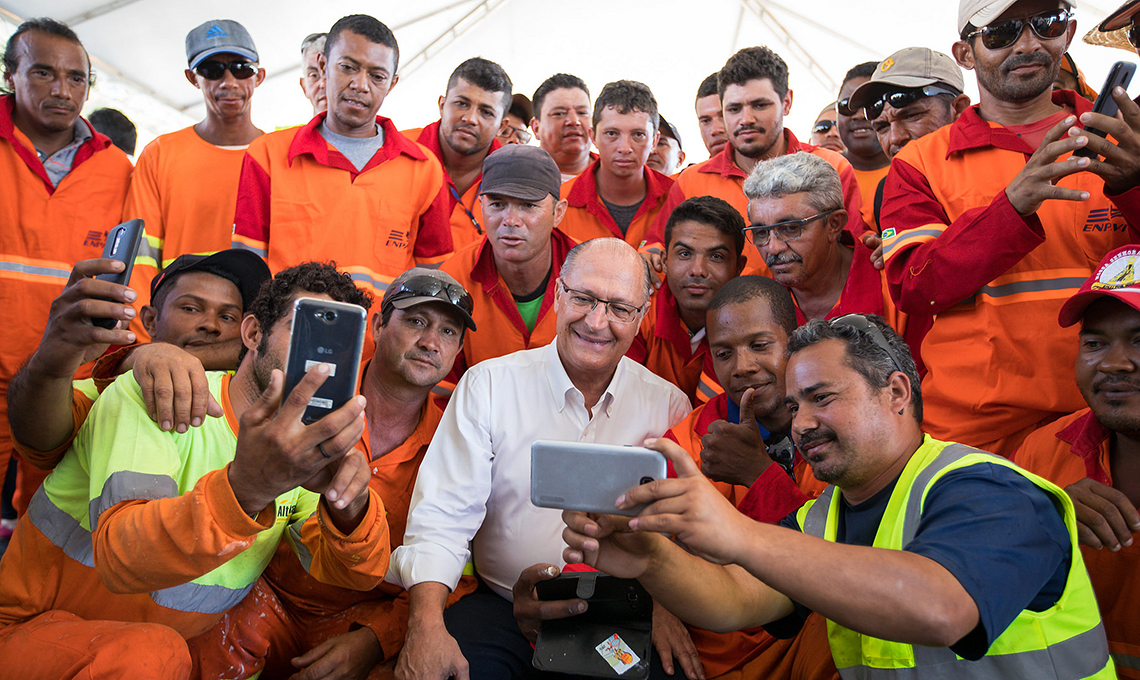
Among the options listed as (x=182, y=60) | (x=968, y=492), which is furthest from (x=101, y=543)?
(x=182, y=60)

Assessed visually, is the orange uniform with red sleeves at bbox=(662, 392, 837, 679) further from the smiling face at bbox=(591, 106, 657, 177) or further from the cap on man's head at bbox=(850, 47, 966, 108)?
the smiling face at bbox=(591, 106, 657, 177)

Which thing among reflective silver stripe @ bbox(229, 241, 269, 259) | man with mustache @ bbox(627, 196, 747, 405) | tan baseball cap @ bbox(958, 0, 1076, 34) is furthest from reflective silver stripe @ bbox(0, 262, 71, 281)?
tan baseball cap @ bbox(958, 0, 1076, 34)

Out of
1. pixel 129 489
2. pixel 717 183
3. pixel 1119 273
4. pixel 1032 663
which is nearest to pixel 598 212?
pixel 717 183

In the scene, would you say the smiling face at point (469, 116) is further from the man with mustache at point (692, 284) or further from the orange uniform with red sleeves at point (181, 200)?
the man with mustache at point (692, 284)

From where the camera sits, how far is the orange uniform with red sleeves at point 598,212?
16.6 feet

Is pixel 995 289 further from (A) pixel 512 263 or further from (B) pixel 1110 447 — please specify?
(A) pixel 512 263

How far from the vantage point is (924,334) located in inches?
130

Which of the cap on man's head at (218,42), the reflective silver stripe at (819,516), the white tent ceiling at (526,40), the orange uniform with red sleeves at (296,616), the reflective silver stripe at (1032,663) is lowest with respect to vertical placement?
the orange uniform with red sleeves at (296,616)

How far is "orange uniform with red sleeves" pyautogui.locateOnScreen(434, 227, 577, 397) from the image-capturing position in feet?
13.7

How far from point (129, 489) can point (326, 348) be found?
1.01 m

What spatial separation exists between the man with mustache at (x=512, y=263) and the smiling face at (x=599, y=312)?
74cm

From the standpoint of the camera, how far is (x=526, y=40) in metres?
12.9

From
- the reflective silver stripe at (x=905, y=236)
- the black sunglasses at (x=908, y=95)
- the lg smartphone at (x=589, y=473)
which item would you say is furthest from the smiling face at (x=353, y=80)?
the lg smartphone at (x=589, y=473)

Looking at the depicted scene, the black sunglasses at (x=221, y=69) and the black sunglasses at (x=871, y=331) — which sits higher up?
the black sunglasses at (x=221, y=69)
